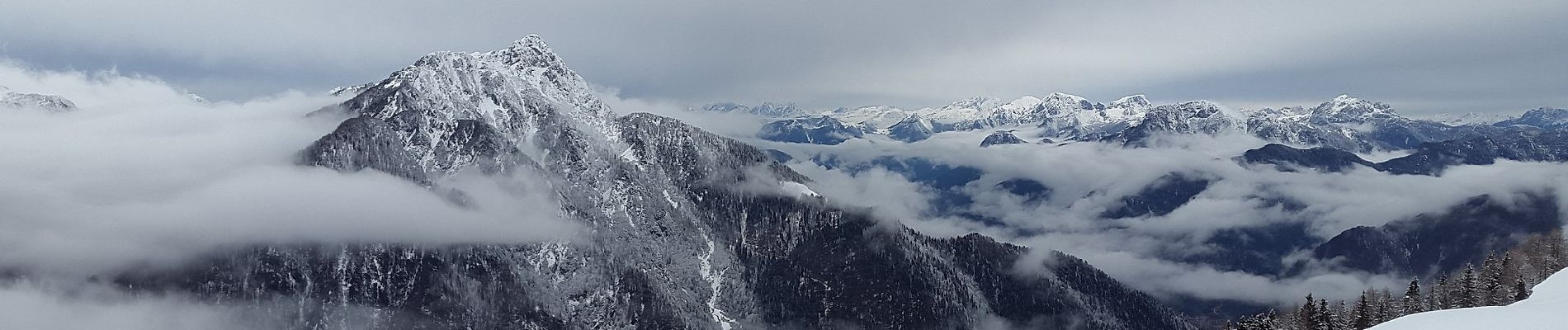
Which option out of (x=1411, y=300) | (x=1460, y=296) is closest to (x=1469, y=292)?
(x=1460, y=296)

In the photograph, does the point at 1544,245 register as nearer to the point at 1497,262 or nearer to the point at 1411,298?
the point at 1497,262

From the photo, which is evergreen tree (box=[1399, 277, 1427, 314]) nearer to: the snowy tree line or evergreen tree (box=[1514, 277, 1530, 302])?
the snowy tree line

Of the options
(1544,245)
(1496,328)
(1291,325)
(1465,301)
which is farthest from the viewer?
(1544,245)

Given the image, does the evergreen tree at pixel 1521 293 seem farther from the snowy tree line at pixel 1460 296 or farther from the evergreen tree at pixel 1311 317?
the evergreen tree at pixel 1311 317

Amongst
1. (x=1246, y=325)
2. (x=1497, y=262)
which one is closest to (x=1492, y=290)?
(x=1246, y=325)

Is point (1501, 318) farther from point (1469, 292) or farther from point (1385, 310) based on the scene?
point (1385, 310)

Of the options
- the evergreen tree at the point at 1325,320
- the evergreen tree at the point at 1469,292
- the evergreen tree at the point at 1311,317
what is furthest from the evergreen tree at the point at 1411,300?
the evergreen tree at the point at 1325,320

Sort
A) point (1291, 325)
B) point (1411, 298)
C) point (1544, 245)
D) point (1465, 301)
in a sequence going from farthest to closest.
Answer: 1. point (1544, 245)
2. point (1291, 325)
3. point (1411, 298)
4. point (1465, 301)

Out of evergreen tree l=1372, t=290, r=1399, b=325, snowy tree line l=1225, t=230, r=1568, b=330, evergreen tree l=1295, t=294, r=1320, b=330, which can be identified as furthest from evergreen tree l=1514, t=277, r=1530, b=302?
evergreen tree l=1295, t=294, r=1320, b=330
